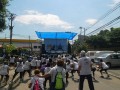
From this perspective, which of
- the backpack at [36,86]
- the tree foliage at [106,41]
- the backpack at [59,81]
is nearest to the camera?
the backpack at [59,81]

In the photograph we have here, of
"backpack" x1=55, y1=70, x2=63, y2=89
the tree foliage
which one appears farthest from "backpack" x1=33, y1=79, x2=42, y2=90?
the tree foliage

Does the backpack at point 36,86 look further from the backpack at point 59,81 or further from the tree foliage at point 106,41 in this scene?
the tree foliage at point 106,41

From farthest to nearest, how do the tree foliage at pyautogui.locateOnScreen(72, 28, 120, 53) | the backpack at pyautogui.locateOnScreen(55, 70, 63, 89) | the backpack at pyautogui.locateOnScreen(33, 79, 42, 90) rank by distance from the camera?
the tree foliage at pyautogui.locateOnScreen(72, 28, 120, 53), the backpack at pyautogui.locateOnScreen(33, 79, 42, 90), the backpack at pyautogui.locateOnScreen(55, 70, 63, 89)

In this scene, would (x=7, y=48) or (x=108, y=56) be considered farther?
(x=7, y=48)

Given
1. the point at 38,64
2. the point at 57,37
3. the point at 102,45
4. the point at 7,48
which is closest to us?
the point at 57,37

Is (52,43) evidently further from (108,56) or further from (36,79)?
(108,56)

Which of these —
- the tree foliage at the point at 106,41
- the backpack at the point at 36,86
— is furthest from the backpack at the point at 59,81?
the tree foliage at the point at 106,41

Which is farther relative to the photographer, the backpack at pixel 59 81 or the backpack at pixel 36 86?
the backpack at pixel 36 86

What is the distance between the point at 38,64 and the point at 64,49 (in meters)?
5.90

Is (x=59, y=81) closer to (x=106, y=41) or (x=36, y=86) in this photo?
(x=36, y=86)

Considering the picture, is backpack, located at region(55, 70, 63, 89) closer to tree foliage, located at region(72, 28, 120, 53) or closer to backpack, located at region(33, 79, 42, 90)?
backpack, located at region(33, 79, 42, 90)

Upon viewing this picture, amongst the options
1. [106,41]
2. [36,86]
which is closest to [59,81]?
[36,86]

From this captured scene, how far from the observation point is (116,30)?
4040 inches

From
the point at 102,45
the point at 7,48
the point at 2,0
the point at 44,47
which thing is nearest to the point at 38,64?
the point at 44,47
